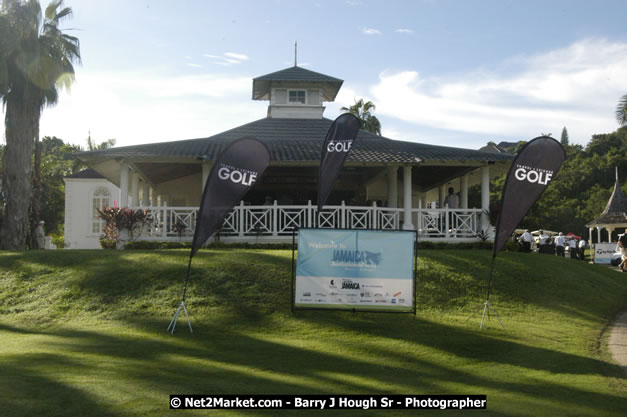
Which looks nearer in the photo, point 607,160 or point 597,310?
point 597,310

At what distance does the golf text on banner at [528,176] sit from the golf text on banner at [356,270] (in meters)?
1.93

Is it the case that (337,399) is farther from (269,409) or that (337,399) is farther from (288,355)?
(288,355)

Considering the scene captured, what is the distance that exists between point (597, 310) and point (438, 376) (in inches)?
297

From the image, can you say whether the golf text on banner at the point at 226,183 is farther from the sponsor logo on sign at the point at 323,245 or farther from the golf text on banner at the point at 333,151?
the golf text on banner at the point at 333,151

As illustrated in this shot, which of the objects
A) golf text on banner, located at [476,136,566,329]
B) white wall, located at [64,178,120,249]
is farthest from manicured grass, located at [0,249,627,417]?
white wall, located at [64,178,120,249]

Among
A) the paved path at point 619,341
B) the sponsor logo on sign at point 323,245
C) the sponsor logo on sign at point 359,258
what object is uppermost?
the sponsor logo on sign at point 323,245

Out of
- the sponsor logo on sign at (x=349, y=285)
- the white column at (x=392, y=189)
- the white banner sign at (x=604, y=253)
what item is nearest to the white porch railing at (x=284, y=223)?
the white column at (x=392, y=189)

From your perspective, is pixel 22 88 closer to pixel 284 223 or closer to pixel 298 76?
pixel 298 76

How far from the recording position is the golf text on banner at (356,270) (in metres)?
11.2

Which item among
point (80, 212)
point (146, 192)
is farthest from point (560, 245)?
point (80, 212)

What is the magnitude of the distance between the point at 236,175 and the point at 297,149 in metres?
10.1

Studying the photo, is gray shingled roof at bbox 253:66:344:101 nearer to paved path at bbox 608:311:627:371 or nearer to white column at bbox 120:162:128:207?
white column at bbox 120:162:128:207

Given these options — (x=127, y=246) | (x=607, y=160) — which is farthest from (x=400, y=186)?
(x=607, y=160)

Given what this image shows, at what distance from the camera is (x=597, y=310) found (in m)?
13.9
